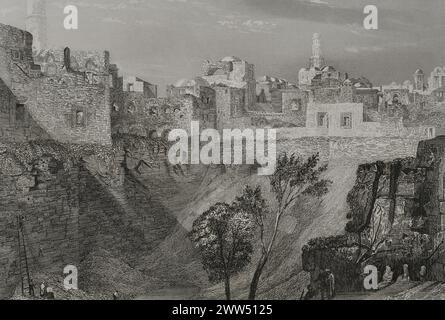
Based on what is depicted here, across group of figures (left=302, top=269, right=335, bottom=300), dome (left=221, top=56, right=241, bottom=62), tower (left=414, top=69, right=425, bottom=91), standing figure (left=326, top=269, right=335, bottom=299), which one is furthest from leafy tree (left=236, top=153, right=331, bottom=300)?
tower (left=414, top=69, right=425, bottom=91)

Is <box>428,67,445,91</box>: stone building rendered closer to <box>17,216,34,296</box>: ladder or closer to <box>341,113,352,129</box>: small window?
<box>341,113,352,129</box>: small window

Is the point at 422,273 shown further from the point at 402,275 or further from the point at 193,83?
the point at 193,83

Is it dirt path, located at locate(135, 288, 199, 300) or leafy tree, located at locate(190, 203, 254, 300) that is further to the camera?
leafy tree, located at locate(190, 203, 254, 300)

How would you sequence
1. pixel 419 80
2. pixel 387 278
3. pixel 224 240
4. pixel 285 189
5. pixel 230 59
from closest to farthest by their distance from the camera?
1. pixel 387 278
2. pixel 224 240
3. pixel 285 189
4. pixel 419 80
5. pixel 230 59

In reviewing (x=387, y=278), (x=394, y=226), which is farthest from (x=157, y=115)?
(x=387, y=278)

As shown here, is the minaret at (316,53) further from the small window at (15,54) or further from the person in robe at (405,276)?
the small window at (15,54)

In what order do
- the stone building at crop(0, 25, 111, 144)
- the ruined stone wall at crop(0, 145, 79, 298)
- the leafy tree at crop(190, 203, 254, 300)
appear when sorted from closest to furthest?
the ruined stone wall at crop(0, 145, 79, 298) → the leafy tree at crop(190, 203, 254, 300) → the stone building at crop(0, 25, 111, 144)
